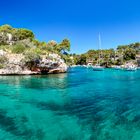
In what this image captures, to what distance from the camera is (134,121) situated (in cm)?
1764

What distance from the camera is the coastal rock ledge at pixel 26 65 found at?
63.2 metres

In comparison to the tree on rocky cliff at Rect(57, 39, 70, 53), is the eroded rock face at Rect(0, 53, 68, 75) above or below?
below

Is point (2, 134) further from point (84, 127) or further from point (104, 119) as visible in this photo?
point (104, 119)

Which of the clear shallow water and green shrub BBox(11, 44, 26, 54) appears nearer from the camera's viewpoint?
the clear shallow water

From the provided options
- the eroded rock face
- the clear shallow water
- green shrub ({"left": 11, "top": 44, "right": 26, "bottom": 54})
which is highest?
green shrub ({"left": 11, "top": 44, "right": 26, "bottom": 54})

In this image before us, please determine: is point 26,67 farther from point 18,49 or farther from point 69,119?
point 69,119

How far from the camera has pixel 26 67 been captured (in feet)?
213

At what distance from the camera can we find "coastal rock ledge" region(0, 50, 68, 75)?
207 ft

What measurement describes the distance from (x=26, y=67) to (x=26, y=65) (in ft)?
1.86

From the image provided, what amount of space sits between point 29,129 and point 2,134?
1.69m

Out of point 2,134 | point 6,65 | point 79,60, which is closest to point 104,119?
point 2,134

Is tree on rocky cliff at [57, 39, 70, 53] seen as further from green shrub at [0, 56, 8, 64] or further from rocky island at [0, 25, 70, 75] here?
green shrub at [0, 56, 8, 64]

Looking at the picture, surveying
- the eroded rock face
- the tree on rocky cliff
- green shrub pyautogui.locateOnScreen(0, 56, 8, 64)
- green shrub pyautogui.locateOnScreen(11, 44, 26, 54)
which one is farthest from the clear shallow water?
the tree on rocky cliff

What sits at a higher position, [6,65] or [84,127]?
[6,65]
